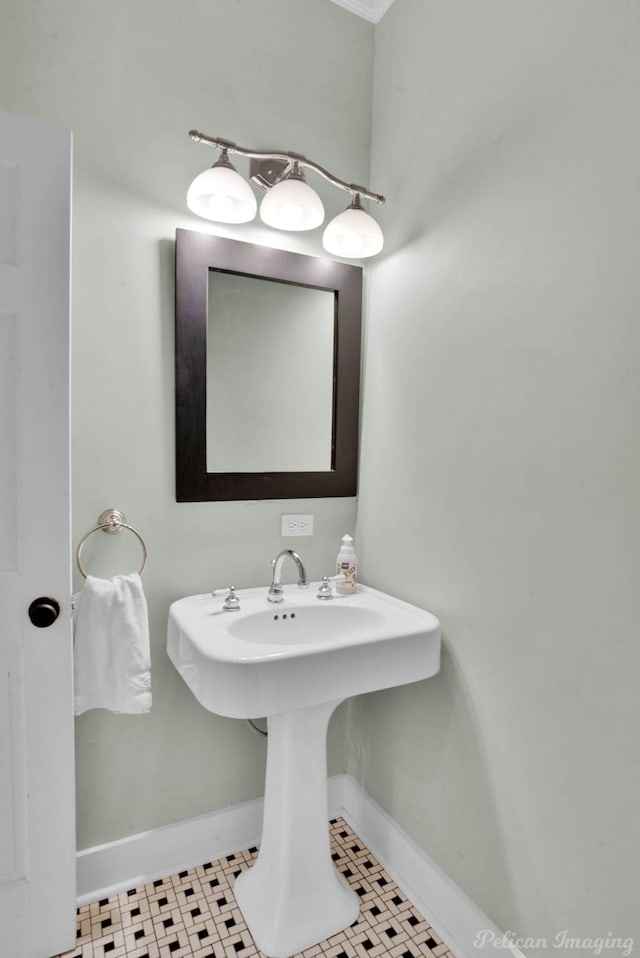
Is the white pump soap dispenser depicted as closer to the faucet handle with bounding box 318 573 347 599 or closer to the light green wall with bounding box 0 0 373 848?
the faucet handle with bounding box 318 573 347 599

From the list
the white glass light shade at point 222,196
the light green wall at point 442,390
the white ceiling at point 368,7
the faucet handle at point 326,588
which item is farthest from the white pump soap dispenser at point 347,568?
the white ceiling at point 368,7

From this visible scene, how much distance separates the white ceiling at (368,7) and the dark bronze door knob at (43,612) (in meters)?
1.96

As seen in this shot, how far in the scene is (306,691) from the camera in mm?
1214

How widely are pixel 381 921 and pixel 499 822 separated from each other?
50cm

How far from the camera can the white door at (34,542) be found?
1.19 m

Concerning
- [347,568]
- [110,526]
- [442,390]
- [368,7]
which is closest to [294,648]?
[347,568]

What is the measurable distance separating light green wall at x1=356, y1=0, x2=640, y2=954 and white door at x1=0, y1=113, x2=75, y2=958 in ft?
3.05

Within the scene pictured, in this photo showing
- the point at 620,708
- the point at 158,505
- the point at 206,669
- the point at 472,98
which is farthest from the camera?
the point at 158,505

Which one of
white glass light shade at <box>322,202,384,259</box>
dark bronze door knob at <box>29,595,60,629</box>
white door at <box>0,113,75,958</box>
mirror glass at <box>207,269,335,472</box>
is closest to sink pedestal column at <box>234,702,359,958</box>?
white door at <box>0,113,75,958</box>

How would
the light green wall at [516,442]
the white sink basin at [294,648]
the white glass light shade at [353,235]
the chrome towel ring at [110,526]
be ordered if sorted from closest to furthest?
the light green wall at [516,442] → the white sink basin at [294,648] → the chrome towel ring at [110,526] → the white glass light shade at [353,235]

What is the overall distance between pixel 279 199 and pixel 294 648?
1174 mm

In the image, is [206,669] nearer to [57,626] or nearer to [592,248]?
[57,626]

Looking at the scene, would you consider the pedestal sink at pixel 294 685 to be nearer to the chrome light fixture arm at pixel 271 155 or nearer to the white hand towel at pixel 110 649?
the white hand towel at pixel 110 649

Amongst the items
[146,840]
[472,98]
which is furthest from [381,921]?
[472,98]
